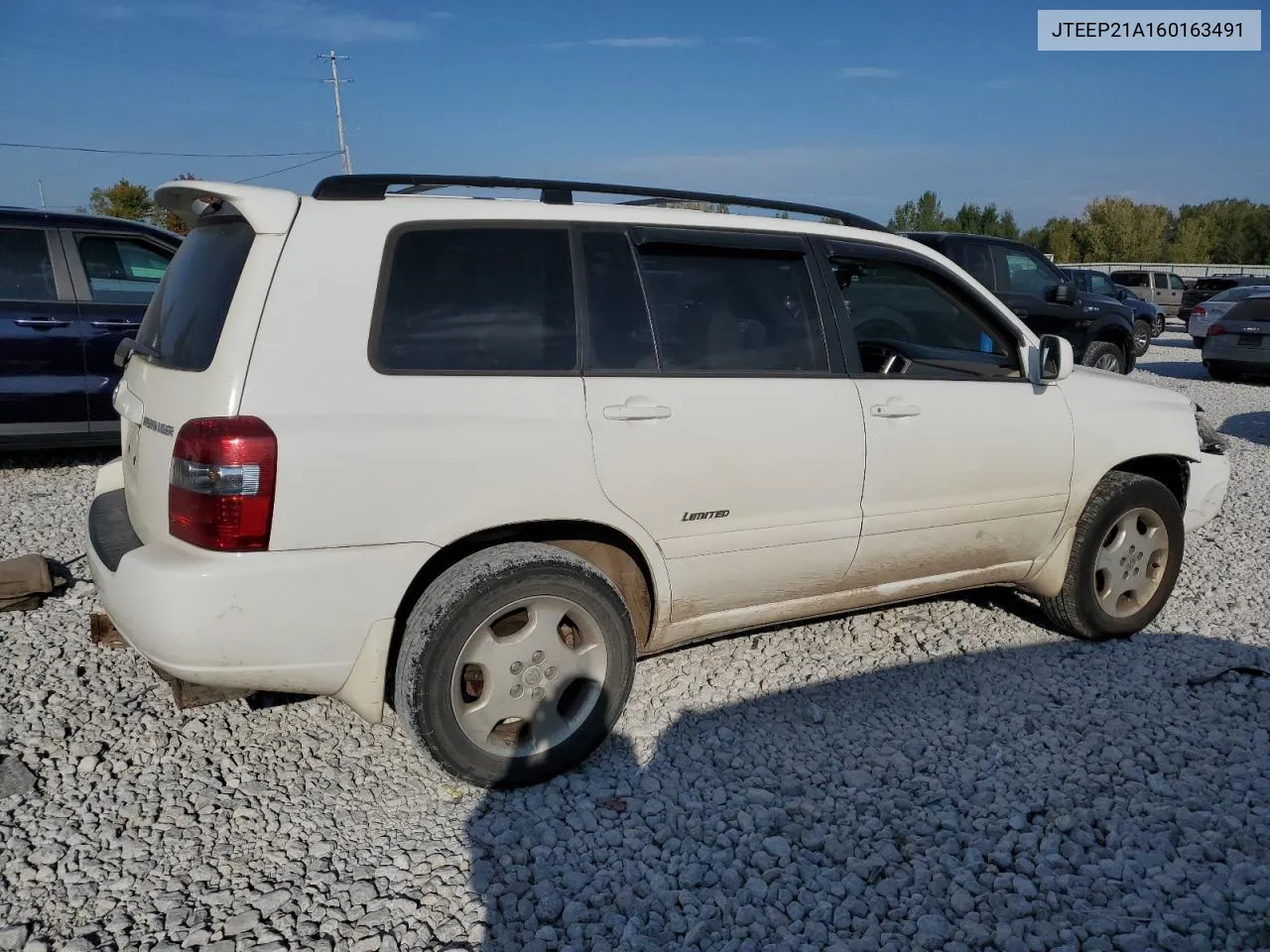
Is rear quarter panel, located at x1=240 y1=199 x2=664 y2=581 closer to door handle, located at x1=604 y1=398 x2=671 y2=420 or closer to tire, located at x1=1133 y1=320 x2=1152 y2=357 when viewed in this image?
door handle, located at x1=604 y1=398 x2=671 y2=420

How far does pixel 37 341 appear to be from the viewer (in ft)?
22.0

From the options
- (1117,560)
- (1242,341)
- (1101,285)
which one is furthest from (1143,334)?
(1117,560)

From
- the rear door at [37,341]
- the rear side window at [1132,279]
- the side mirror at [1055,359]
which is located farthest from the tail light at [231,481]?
the rear side window at [1132,279]

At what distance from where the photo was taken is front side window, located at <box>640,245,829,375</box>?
3285mm

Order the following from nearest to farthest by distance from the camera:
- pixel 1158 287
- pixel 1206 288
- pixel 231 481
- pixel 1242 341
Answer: pixel 231 481 → pixel 1242 341 → pixel 1206 288 → pixel 1158 287

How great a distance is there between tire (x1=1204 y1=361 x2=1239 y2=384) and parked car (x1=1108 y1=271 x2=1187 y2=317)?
14928 mm

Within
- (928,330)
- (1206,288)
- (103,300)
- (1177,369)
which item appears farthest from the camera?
(1206,288)

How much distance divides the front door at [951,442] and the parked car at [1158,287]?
93.1ft

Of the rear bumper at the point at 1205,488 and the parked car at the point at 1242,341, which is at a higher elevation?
the parked car at the point at 1242,341

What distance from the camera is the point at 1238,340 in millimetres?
14383

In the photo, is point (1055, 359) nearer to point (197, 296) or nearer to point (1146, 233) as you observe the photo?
point (197, 296)

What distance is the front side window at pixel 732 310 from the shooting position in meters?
3.29

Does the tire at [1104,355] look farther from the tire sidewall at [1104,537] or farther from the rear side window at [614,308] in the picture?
the rear side window at [614,308]

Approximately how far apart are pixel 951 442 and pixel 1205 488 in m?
1.87
